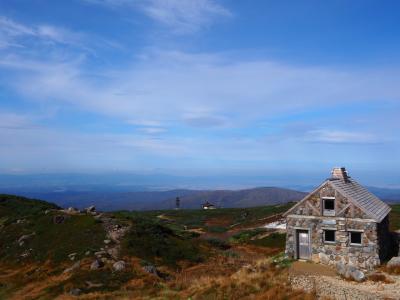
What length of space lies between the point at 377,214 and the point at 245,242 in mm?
26284

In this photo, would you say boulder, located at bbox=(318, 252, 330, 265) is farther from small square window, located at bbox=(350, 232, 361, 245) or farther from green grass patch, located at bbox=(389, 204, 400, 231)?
green grass patch, located at bbox=(389, 204, 400, 231)

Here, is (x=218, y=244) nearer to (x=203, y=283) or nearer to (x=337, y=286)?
(x=203, y=283)

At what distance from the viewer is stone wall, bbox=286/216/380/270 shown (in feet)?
95.9

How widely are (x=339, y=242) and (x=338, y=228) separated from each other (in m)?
0.95

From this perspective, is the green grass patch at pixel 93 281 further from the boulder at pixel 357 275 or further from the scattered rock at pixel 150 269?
the boulder at pixel 357 275

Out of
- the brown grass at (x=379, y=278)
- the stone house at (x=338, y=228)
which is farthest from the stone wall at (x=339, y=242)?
the brown grass at (x=379, y=278)

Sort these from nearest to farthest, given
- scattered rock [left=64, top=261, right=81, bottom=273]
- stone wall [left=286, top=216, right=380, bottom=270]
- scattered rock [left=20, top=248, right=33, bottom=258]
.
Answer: stone wall [left=286, top=216, right=380, bottom=270] < scattered rock [left=64, top=261, right=81, bottom=273] < scattered rock [left=20, top=248, right=33, bottom=258]

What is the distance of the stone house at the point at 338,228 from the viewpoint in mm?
29453

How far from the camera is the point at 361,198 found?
32250 mm

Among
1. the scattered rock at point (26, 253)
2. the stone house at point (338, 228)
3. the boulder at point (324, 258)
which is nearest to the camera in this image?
the stone house at point (338, 228)

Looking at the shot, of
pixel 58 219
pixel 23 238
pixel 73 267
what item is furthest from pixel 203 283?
pixel 58 219

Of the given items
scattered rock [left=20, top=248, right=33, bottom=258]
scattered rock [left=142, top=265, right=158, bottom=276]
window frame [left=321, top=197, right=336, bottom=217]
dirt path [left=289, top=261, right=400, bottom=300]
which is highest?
window frame [left=321, top=197, right=336, bottom=217]

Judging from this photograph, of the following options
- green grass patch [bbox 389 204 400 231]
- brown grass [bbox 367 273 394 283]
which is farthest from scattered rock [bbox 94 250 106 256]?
green grass patch [bbox 389 204 400 231]

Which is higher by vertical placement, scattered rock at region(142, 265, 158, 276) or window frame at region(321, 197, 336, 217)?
window frame at region(321, 197, 336, 217)
